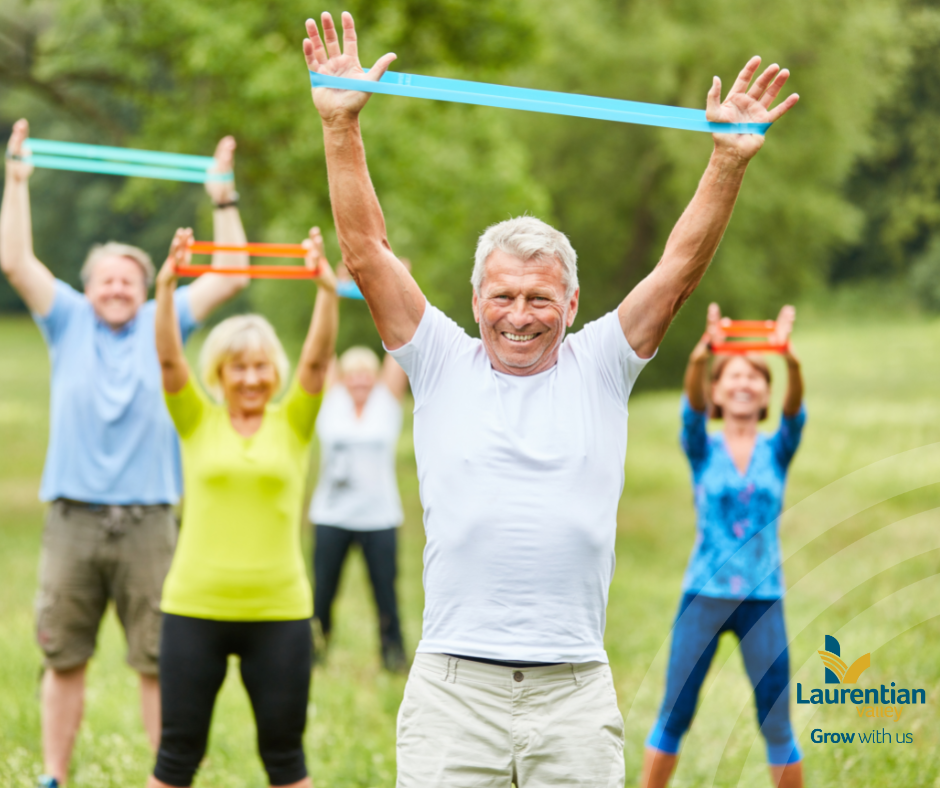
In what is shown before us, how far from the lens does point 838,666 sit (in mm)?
4809

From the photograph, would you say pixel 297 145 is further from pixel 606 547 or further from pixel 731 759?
pixel 606 547

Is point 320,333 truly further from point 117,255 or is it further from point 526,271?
point 526,271

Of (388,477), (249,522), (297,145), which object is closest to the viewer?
(249,522)

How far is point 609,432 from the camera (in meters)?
2.58

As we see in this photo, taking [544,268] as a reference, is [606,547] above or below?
below

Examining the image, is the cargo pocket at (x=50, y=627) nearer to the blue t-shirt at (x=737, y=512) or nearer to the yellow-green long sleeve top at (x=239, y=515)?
the yellow-green long sleeve top at (x=239, y=515)

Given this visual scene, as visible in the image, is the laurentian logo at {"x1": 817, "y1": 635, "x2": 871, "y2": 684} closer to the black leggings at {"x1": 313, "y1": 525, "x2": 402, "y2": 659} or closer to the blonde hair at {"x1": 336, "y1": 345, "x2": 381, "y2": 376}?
the black leggings at {"x1": 313, "y1": 525, "x2": 402, "y2": 659}

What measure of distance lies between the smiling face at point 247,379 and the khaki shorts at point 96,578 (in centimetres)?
86

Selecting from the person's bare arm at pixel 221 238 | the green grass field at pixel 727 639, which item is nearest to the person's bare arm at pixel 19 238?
the person's bare arm at pixel 221 238

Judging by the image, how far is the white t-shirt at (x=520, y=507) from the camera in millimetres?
2484

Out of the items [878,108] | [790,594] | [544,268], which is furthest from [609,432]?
[878,108]

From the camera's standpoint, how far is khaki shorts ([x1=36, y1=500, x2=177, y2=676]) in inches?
169

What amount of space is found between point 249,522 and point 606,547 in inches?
62.7

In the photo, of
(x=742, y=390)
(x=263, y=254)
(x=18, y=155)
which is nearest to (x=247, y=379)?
(x=263, y=254)
